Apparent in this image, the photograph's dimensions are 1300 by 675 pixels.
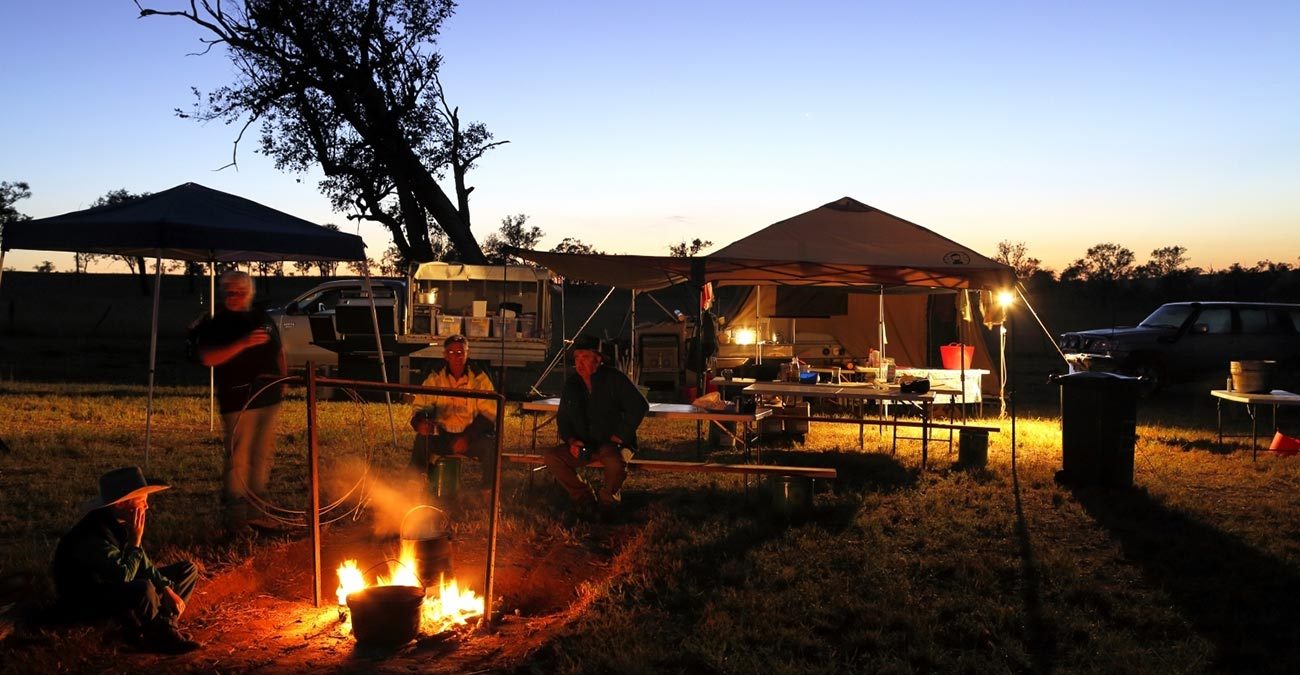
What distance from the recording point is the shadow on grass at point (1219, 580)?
4.20 metres

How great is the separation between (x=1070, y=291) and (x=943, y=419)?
115 feet

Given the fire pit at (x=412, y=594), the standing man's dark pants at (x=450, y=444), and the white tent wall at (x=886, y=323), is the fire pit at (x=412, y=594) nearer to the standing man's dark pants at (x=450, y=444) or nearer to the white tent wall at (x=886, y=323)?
the standing man's dark pants at (x=450, y=444)

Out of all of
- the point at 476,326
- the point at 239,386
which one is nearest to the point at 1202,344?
the point at 476,326

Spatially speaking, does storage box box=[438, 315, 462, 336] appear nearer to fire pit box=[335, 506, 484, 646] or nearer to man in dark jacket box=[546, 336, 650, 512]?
man in dark jacket box=[546, 336, 650, 512]

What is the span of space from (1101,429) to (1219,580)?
2588 mm

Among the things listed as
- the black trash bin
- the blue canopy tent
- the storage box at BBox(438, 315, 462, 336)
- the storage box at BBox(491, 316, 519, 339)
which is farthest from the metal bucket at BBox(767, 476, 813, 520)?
the storage box at BBox(438, 315, 462, 336)

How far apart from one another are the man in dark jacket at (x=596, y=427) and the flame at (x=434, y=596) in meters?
1.67

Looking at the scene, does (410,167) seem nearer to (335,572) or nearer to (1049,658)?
(335,572)

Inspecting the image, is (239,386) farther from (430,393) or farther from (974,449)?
(974,449)

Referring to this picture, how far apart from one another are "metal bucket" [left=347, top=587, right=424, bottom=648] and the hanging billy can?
692 millimetres

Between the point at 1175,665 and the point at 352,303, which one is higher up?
the point at 352,303

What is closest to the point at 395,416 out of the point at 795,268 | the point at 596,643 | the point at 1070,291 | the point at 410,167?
the point at 795,268

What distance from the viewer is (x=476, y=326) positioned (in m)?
15.3

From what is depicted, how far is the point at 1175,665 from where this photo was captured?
13.0 ft
